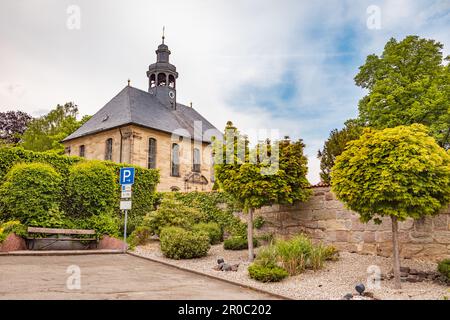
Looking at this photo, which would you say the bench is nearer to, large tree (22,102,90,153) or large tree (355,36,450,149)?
large tree (355,36,450,149)

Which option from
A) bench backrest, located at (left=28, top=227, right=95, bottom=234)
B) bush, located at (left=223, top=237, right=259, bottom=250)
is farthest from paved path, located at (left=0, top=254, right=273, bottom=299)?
bush, located at (left=223, top=237, right=259, bottom=250)

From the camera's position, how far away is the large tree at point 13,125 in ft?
121

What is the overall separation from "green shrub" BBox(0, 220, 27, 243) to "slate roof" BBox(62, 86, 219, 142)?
648 inches

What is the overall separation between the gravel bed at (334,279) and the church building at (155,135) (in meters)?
18.6

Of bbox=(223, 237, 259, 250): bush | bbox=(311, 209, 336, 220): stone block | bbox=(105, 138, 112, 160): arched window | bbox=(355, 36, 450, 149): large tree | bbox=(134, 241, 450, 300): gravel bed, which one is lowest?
bbox=(134, 241, 450, 300): gravel bed

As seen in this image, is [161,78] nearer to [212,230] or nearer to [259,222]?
[212,230]

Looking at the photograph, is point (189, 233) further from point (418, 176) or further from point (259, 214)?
point (418, 176)

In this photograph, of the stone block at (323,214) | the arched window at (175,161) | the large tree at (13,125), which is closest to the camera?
the stone block at (323,214)

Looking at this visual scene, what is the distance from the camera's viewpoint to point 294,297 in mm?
6180

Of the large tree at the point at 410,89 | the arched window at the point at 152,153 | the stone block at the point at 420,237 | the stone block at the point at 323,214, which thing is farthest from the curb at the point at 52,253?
the large tree at the point at 410,89

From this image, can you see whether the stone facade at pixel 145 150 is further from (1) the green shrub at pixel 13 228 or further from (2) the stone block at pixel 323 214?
(2) the stone block at pixel 323 214

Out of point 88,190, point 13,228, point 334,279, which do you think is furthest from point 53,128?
point 334,279

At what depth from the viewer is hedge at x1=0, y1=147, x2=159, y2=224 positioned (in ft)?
45.3
